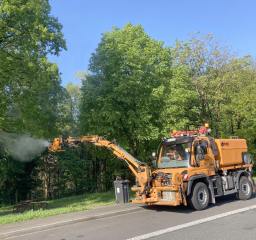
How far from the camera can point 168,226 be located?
12.1m

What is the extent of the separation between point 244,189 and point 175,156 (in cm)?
371

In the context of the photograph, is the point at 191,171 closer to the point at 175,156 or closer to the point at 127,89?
the point at 175,156

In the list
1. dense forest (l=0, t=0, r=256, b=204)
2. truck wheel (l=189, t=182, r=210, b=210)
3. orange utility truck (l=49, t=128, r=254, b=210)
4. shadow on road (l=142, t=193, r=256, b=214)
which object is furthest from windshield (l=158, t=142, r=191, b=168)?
dense forest (l=0, t=0, r=256, b=204)

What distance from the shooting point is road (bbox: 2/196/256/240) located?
10664 mm

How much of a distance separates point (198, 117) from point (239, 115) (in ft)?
15.4

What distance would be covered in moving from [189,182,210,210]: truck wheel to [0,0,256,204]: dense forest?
882 centimetres

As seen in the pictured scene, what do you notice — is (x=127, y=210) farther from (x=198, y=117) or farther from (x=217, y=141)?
(x=198, y=117)

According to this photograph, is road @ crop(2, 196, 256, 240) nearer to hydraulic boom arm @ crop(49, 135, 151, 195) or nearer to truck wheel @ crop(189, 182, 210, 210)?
truck wheel @ crop(189, 182, 210, 210)

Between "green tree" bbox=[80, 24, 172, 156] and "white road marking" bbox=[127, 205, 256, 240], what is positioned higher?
"green tree" bbox=[80, 24, 172, 156]

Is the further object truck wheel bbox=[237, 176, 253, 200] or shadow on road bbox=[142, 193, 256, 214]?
truck wheel bbox=[237, 176, 253, 200]

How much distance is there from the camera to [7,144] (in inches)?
920

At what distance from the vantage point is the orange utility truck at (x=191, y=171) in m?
15.1

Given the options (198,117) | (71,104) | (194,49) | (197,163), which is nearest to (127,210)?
(197,163)

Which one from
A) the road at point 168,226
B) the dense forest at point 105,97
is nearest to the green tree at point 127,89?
the dense forest at point 105,97
